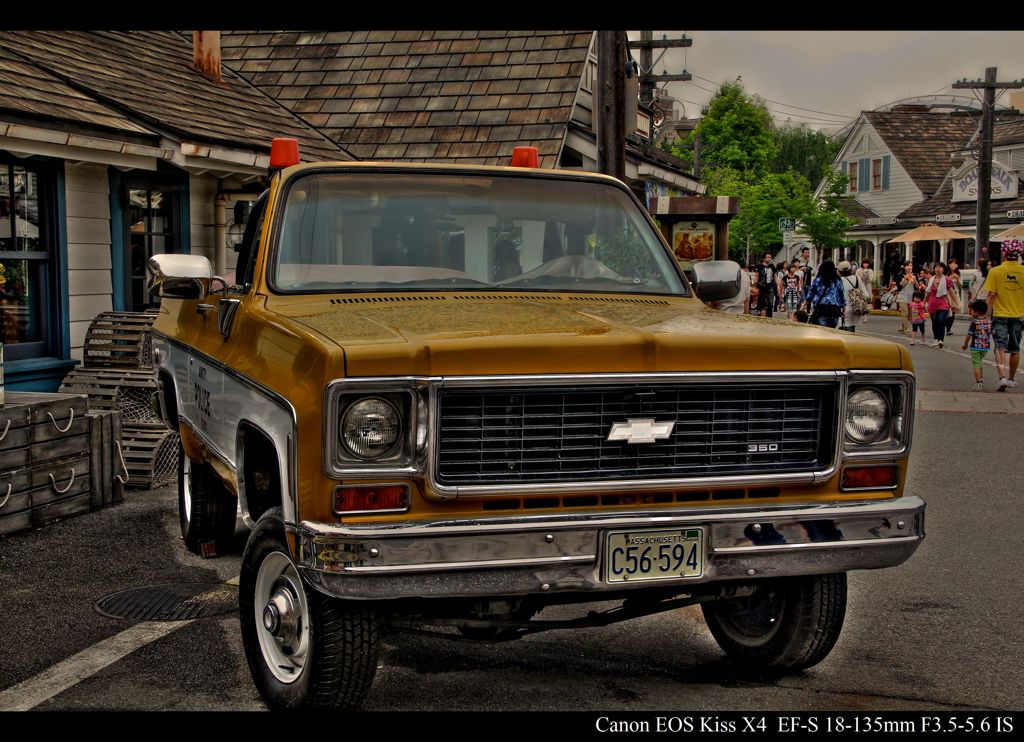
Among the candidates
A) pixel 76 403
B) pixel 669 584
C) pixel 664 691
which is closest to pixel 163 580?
pixel 76 403

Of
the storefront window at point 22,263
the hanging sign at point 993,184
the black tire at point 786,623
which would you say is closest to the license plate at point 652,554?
the black tire at point 786,623

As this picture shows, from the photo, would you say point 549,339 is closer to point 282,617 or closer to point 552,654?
point 282,617

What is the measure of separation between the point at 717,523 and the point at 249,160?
920cm

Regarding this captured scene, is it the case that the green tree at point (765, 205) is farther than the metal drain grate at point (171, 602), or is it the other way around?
the green tree at point (765, 205)

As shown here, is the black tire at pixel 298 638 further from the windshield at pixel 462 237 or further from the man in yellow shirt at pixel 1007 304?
the man in yellow shirt at pixel 1007 304

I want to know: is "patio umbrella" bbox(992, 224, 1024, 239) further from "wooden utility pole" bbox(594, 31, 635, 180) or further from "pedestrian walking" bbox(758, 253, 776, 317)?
"wooden utility pole" bbox(594, 31, 635, 180)

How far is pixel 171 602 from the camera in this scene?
5707 mm

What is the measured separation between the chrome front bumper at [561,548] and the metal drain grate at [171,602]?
85.0 inches

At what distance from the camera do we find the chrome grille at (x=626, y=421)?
370cm

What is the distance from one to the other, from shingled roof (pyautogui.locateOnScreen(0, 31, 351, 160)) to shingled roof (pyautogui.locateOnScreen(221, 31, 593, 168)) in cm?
85

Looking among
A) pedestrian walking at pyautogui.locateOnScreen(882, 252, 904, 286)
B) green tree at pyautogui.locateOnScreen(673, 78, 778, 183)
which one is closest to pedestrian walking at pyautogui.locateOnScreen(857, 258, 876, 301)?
pedestrian walking at pyautogui.locateOnScreen(882, 252, 904, 286)

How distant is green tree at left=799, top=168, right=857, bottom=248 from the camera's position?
52656 mm

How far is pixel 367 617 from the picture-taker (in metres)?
3.82
